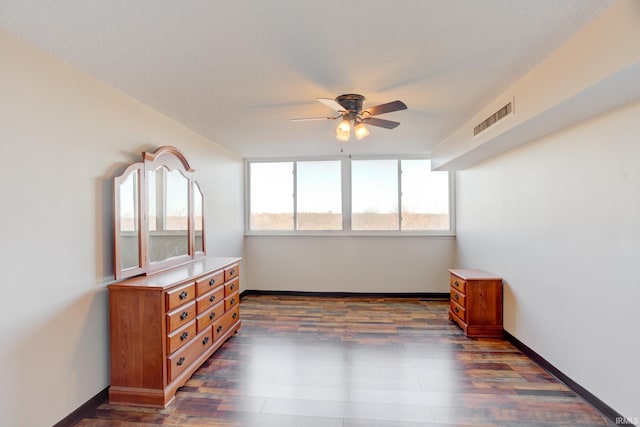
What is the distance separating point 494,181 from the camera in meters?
3.78

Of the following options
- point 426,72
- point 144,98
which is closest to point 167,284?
point 144,98

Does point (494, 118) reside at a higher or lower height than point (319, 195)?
higher

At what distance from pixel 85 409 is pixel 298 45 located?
9.55 feet

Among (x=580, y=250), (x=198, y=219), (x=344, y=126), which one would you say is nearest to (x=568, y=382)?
(x=580, y=250)

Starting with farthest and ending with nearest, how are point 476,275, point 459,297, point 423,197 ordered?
point 423,197, point 459,297, point 476,275

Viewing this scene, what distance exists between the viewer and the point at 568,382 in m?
2.51

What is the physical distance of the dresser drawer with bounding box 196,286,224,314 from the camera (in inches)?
113

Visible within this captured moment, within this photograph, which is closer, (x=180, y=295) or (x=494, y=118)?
(x=180, y=295)

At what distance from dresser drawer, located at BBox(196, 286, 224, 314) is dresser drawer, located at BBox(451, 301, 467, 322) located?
2.86m

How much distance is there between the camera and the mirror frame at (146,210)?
2.42 metres

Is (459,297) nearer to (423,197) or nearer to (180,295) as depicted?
(423,197)

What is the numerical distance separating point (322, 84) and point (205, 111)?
1.32 metres

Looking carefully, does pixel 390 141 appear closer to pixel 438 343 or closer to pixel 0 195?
pixel 438 343

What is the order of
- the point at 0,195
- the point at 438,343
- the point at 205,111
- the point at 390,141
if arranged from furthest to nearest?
the point at 390,141 < the point at 438,343 < the point at 205,111 < the point at 0,195
